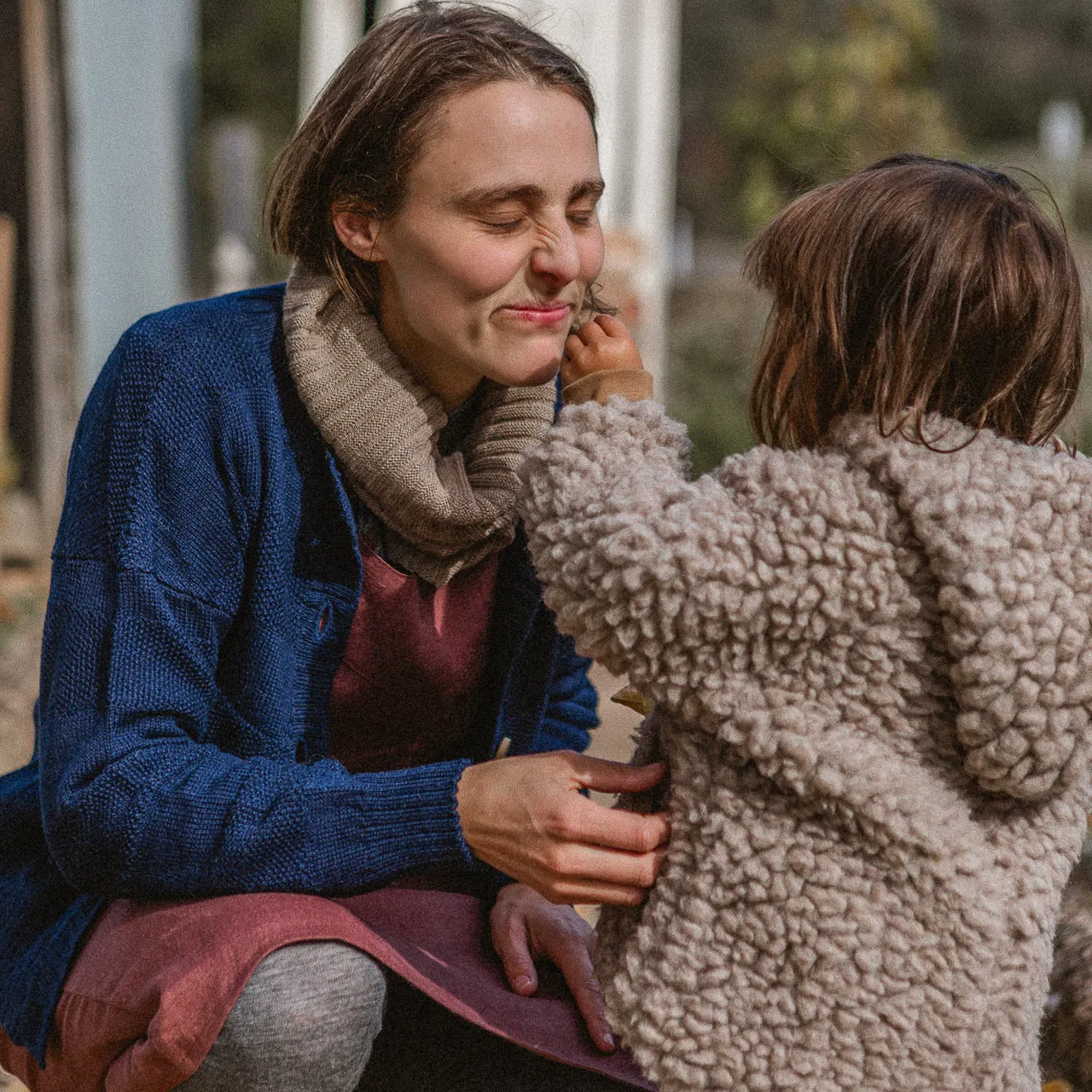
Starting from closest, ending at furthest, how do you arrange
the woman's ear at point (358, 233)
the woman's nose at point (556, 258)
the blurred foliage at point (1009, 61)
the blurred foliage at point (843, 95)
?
1. the woman's nose at point (556, 258)
2. the woman's ear at point (358, 233)
3. the blurred foliage at point (843, 95)
4. the blurred foliage at point (1009, 61)

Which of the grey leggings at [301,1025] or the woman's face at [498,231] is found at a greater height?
the woman's face at [498,231]

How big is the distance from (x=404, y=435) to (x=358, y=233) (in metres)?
0.29

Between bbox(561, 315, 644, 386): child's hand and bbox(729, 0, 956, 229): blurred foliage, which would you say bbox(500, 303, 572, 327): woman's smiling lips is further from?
bbox(729, 0, 956, 229): blurred foliage

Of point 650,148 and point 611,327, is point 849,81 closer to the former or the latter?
point 650,148

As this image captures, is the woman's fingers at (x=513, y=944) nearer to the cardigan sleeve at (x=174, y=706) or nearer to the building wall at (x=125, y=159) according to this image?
the cardigan sleeve at (x=174, y=706)

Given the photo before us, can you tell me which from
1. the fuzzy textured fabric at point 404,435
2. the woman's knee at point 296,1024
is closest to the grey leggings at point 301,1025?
the woman's knee at point 296,1024

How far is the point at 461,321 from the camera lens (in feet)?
6.18

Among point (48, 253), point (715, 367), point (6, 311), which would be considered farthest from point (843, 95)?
point (6, 311)

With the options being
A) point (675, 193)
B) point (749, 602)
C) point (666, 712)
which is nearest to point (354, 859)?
point (666, 712)

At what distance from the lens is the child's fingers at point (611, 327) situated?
183 cm

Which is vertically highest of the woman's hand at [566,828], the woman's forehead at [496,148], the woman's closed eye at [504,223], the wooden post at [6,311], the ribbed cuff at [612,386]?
the woman's forehead at [496,148]

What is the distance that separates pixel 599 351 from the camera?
1793 mm

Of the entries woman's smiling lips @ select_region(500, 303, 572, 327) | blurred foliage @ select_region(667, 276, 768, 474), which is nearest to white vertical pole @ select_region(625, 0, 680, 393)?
blurred foliage @ select_region(667, 276, 768, 474)

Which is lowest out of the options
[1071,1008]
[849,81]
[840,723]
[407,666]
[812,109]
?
[1071,1008]
